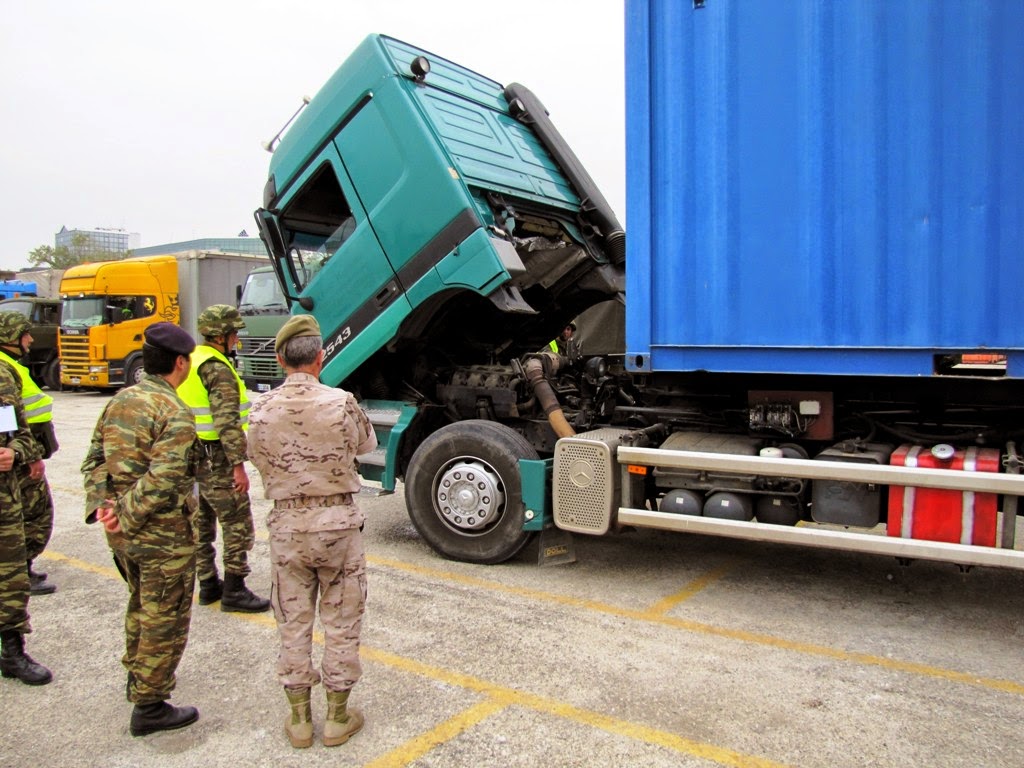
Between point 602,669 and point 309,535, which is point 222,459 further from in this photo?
point 602,669

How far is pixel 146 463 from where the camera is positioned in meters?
3.14

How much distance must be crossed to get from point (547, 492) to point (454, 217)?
5.89 feet

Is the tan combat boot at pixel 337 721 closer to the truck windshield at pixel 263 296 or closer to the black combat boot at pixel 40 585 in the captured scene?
the black combat boot at pixel 40 585

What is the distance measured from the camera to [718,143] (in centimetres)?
433

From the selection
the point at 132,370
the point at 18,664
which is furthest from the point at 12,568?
the point at 132,370

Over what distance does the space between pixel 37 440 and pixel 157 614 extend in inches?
85.9

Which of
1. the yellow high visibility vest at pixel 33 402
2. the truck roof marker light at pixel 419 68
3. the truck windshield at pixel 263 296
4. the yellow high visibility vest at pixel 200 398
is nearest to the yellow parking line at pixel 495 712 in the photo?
the yellow high visibility vest at pixel 200 398

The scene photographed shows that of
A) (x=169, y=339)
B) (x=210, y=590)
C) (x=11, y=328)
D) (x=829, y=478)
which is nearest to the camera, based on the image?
(x=169, y=339)

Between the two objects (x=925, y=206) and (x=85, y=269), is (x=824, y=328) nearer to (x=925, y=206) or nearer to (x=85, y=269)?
(x=925, y=206)

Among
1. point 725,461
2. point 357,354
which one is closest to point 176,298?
point 357,354

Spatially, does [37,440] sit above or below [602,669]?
above

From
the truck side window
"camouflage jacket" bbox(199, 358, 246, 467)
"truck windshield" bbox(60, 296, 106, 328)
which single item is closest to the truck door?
the truck side window

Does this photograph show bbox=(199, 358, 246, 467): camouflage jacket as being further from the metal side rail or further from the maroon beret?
the metal side rail

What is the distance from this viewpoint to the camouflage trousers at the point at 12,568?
147 inches
